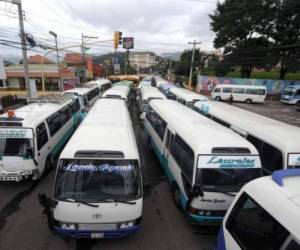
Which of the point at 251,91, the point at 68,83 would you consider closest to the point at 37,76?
the point at 68,83

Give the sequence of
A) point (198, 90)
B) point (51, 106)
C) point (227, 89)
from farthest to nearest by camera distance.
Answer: point (198, 90), point (227, 89), point (51, 106)

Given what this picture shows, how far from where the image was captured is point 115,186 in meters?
4.73

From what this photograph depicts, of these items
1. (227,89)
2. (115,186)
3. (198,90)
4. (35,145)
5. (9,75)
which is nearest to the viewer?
(115,186)

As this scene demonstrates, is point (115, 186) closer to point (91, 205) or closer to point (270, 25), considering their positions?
point (91, 205)

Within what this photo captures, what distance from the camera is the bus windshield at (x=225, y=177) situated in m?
5.12

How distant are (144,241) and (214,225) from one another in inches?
70.1

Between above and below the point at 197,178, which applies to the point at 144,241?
below

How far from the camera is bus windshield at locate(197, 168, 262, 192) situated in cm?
512

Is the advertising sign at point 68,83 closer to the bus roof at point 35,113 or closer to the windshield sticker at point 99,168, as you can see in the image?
the bus roof at point 35,113

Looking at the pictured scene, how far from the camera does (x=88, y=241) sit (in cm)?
518

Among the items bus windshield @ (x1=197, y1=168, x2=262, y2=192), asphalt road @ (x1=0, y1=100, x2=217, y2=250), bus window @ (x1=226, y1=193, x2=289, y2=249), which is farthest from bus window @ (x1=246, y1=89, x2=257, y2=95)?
bus window @ (x1=226, y1=193, x2=289, y2=249)

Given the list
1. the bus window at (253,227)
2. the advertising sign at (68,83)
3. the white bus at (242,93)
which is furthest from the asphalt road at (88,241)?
the white bus at (242,93)

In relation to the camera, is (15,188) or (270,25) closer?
(15,188)

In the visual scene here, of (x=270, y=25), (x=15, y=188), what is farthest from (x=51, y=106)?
(x=270, y=25)
